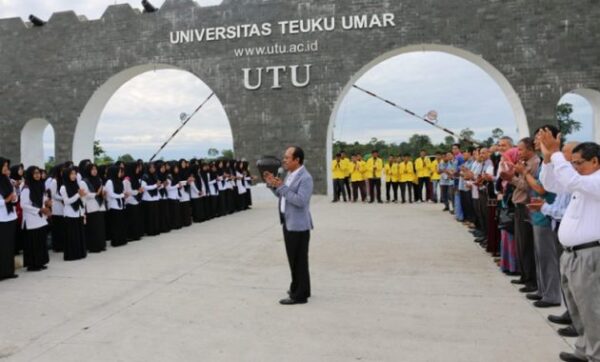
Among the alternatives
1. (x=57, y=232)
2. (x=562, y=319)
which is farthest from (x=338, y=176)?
(x=562, y=319)

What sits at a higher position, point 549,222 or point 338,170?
point 338,170

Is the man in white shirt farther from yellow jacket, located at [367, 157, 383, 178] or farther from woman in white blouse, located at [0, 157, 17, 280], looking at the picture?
yellow jacket, located at [367, 157, 383, 178]

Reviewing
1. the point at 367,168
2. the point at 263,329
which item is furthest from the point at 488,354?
the point at 367,168

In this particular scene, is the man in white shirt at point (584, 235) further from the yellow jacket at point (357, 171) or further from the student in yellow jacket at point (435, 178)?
the yellow jacket at point (357, 171)

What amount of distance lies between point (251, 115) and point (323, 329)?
42.2ft

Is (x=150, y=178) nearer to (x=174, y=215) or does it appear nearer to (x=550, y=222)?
(x=174, y=215)

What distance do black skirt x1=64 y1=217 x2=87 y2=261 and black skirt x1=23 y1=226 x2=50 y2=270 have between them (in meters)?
0.51

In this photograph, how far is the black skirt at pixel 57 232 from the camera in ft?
25.1

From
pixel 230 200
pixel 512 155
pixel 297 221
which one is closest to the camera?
pixel 297 221

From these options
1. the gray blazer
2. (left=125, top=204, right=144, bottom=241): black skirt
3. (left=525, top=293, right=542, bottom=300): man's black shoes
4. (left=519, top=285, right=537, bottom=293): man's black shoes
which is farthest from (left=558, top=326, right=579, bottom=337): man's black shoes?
(left=125, top=204, right=144, bottom=241): black skirt

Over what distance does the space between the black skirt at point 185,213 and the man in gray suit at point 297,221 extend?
19.5 ft

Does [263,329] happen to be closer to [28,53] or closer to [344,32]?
[344,32]

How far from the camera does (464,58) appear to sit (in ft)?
50.7

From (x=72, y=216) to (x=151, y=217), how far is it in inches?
85.3
